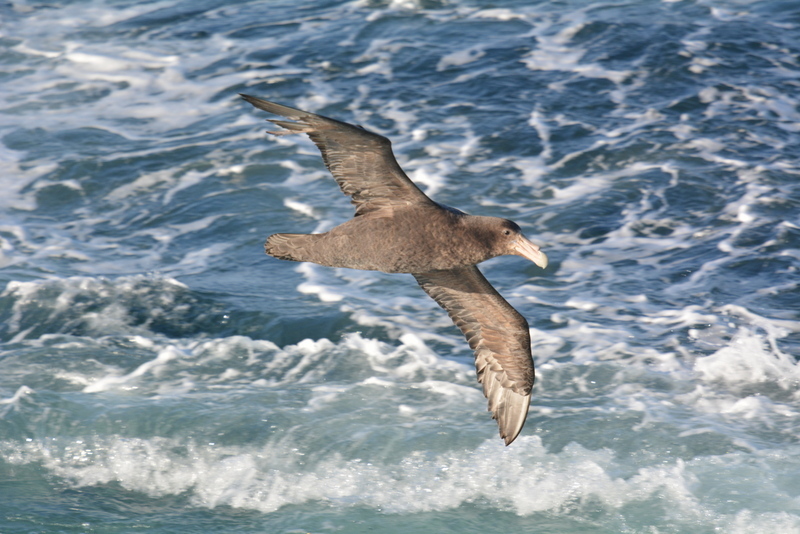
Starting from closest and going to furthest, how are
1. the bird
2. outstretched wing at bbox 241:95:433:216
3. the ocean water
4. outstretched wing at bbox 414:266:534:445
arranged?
outstretched wing at bbox 241:95:433:216, the bird, outstretched wing at bbox 414:266:534:445, the ocean water

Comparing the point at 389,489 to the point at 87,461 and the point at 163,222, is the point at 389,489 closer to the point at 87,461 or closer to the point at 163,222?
the point at 87,461

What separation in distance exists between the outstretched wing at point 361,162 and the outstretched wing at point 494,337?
84 cm

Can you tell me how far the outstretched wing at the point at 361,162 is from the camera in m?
6.12

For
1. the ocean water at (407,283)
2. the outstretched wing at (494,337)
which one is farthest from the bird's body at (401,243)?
the ocean water at (407,283)

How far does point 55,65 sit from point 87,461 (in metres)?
10.7

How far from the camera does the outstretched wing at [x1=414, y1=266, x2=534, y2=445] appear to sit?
704cm

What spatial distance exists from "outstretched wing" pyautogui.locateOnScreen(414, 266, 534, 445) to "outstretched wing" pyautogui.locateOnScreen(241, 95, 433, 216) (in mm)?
839

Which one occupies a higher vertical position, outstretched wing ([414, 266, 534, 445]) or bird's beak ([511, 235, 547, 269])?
bird's beak ([511, 235, 547, 269])

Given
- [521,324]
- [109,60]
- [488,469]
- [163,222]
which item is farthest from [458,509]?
[109,60]

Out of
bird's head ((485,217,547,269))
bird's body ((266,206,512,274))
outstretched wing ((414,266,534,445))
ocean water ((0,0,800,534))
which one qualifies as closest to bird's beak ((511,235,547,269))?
bird's head ((485,217,547,269))

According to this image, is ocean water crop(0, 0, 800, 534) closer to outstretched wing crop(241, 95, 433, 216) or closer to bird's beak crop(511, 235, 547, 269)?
bird's beak crop(511, 235, 547, 269)

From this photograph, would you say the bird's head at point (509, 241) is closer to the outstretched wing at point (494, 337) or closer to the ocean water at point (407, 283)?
the outstretched wing at point (494, 337)

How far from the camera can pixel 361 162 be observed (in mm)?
6461

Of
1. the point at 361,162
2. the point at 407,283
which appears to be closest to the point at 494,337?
the point at 361,162
